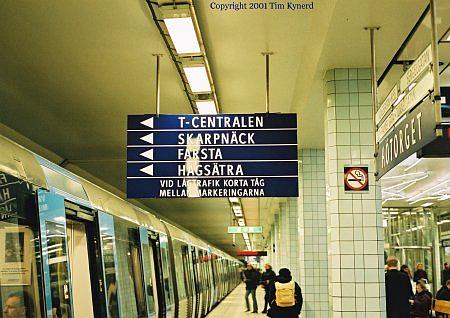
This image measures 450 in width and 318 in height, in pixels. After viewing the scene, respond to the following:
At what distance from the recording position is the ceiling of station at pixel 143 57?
6.26 meters

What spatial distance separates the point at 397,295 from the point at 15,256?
5.48 metres

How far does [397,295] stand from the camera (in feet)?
26.6

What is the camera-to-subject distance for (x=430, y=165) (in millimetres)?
13219

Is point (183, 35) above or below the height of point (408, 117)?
above

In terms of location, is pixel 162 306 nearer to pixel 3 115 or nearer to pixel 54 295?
pixel 3 115

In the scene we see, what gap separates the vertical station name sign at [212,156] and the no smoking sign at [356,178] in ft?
2.04

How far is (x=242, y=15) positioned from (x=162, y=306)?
5081mm

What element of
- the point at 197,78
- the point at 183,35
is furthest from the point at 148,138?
the point at 183,35

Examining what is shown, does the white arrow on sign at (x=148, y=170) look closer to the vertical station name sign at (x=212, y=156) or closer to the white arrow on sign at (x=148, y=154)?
the vertical station name sign at (x=212, y=156)

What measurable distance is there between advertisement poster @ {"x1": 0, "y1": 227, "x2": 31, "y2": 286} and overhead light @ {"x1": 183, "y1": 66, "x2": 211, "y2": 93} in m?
3.68

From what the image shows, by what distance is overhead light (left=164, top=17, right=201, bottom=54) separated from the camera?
6039 millimetres

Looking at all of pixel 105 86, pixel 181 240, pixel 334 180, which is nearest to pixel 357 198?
pixel 334 180

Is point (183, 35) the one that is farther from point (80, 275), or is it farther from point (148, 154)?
point (80, 275)

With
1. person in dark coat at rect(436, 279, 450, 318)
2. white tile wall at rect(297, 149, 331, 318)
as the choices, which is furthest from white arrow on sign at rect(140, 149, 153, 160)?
person in dark coat at rect(436, 279, 450, 318)
